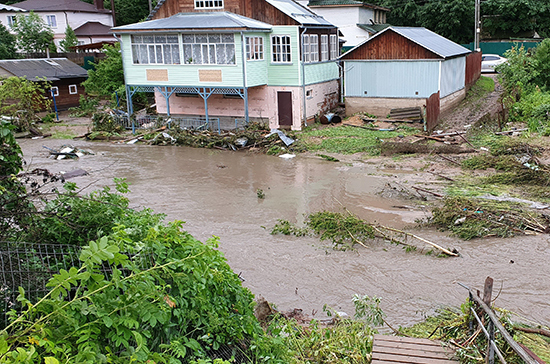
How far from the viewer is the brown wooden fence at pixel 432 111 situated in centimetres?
2162

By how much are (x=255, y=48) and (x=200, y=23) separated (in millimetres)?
2884

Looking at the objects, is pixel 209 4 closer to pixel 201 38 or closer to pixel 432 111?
pixel 201 38

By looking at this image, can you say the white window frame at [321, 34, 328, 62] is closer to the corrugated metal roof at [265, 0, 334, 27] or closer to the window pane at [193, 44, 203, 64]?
the corrugated metal roof at [265, 0, 334, 27]

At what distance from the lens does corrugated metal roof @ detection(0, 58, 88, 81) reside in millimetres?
30766

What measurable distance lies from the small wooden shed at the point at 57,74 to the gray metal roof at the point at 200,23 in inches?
358

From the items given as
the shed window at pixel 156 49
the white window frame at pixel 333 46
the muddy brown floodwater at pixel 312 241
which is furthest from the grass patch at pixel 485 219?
the white window frame at pixel 333 46

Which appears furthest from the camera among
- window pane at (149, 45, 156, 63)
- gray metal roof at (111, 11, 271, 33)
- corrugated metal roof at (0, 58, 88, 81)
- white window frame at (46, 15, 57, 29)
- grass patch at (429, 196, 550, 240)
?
white window frame at (46, 15, 57, 29)

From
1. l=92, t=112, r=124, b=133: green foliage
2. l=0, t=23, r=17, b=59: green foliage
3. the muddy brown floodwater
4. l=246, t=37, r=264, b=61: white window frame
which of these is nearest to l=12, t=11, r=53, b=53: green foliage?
l=0, t=23, r=17, b=59: green foliage

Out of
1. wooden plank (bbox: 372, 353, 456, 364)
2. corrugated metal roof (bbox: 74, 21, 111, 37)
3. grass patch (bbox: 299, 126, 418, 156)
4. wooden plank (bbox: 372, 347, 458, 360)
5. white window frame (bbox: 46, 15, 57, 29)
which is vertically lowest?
grass patch (bbox: 299, 126, 418, 156)

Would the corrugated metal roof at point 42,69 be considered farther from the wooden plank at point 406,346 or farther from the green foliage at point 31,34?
the wooden plank at point 406,346

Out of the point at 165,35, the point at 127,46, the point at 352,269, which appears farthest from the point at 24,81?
the point at 352,269

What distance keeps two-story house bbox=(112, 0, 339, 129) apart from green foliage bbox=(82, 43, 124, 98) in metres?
5.81

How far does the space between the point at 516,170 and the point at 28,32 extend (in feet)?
148

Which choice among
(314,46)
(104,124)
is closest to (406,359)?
(314,46)
